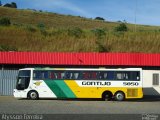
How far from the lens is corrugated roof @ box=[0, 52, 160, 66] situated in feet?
124

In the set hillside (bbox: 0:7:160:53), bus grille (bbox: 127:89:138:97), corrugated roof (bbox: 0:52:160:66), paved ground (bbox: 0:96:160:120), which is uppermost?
hillside (bbox: 0:7:160:53)

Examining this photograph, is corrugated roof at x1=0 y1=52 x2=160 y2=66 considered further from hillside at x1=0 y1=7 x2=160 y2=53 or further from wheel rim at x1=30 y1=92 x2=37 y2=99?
hillside at x1=0 y1=7 x2=160 y2=53

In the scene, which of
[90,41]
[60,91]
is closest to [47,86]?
[60,91]

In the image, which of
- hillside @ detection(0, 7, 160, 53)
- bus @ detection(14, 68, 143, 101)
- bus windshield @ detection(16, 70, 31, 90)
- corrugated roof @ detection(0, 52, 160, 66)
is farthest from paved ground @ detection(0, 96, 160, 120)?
hillside @ detection(0, 7, 160, 53)

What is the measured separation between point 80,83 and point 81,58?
4810mm

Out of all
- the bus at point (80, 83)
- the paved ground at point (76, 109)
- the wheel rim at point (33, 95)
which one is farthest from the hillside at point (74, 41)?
the paved ground at point (76, 109)

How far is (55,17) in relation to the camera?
85.8m

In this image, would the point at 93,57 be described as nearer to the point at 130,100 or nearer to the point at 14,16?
the point at 130,100

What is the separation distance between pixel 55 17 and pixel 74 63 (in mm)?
48742

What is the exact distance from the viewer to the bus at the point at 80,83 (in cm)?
3322

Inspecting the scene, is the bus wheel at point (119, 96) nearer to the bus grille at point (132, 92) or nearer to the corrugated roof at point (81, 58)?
the bus grille at point (132, 92)

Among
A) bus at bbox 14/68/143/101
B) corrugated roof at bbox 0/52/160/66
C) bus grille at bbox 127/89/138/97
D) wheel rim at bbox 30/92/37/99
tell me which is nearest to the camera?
bus grille at bbox 127/89/138/97

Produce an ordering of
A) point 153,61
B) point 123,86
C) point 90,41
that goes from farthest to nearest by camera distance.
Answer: point 90,41 → point 153,61 → point 123,86

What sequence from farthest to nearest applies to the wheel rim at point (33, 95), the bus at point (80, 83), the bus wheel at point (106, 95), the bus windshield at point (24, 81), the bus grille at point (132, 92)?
the bus windshield at point (24, 81) → the wheel rim at point (33, 95) → the bus wheel at point (106, 95) → the bus at point (80, 83) → the bus grille at point (132, 92)
